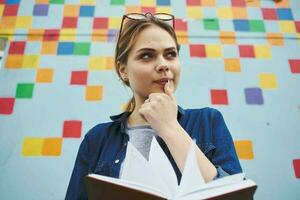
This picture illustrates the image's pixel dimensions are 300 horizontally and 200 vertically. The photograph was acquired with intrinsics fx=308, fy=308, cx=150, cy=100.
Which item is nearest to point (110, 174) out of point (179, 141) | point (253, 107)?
point (179, 141)

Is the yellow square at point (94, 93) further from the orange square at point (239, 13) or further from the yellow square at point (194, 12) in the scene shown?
the orange square at point (239, 13)

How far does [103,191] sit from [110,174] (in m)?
0.31

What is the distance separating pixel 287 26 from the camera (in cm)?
136

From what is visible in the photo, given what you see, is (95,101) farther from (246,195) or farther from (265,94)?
(246,195)

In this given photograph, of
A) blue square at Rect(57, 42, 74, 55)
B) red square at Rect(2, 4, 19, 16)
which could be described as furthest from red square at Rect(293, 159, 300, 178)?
red square at Rect(2, 4, 19, 16)

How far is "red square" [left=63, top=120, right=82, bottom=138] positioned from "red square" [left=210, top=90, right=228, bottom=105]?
0.52 m

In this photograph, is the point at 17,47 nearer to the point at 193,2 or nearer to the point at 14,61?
the point at 14,61

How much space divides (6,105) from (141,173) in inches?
35.8

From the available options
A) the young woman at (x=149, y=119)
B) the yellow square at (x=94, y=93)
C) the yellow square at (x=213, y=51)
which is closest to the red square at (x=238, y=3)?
the yellow square at (x=213, y=51)

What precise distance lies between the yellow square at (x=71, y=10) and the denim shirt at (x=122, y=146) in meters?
0.71

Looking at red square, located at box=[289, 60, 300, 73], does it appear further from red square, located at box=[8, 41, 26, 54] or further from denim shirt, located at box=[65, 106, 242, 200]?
red square, located at box=[8, 41, 26, 54]

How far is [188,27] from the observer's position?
134 centimetres

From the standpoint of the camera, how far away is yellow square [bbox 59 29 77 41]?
1.32m

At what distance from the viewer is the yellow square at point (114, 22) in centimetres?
135
